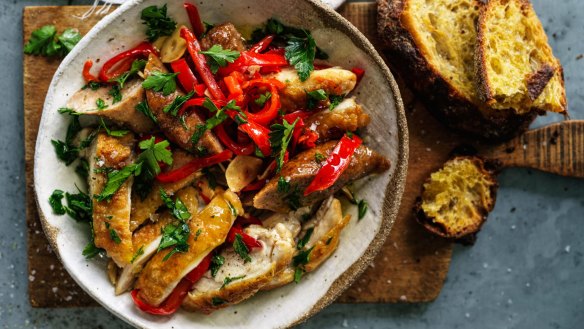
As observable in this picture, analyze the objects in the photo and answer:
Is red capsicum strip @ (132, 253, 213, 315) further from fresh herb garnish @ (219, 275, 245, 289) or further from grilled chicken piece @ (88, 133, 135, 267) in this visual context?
grilled chicken piece @ (88, 133, 135, 267)

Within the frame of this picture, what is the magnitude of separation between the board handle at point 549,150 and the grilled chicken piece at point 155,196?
1.91 meters

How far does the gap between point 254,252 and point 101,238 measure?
0.79 metres

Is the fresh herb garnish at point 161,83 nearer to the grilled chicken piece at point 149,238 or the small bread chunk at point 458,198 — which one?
the grilled chicken piece at point 149,238

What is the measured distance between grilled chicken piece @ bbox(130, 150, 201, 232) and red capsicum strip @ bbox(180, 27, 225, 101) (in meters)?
0.36

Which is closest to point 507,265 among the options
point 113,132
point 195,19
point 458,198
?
point 458,198

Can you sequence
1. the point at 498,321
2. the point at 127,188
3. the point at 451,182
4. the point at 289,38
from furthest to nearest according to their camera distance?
1. the point at 498,321
2. the point at 451,182
3. the point at 289,38
4. the point at 127,188

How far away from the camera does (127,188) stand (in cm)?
315

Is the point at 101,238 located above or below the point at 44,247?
above

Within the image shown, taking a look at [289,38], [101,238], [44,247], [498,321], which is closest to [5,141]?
[44,247]

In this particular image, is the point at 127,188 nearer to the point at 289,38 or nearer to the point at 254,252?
the point at 254,252

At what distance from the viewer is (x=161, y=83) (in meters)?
3.11

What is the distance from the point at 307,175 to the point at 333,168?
0.14m

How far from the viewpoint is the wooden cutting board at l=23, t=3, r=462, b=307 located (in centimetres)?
374

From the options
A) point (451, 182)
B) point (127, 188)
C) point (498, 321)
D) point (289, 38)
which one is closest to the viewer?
point (127, 188)
